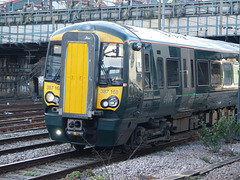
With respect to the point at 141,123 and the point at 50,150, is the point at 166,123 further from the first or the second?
the point at 50,150

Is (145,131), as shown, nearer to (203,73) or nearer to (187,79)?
(187,79)

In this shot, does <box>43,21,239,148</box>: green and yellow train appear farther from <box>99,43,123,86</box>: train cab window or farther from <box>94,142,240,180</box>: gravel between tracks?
<box>94,142,240,180</box>: gravel between tracks

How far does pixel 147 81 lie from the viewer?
10.3 metres

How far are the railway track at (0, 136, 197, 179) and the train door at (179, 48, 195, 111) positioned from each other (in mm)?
1921

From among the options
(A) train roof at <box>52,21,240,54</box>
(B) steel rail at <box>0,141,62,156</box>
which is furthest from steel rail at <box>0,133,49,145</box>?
(A) train roof at <box>52,21,240,54</box>

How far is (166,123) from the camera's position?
11.8 meters

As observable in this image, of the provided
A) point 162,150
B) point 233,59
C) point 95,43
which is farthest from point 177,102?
point 233,59

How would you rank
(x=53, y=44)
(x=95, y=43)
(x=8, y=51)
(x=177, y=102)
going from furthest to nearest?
(x=8, y=51) → (x=177, y=102) → (x=53, y=44) → (x=95, y=43)

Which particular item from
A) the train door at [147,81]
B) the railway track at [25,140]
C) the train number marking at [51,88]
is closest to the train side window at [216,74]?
the train door at [147,81]

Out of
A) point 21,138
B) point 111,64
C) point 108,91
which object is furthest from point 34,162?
point 21,138

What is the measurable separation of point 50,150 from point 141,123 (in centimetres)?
245

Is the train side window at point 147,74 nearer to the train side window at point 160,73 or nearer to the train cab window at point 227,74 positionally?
the train side window at point 160,73

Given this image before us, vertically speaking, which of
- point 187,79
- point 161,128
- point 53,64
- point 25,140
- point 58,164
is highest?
point 53,64

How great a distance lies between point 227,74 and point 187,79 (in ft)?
12.0
